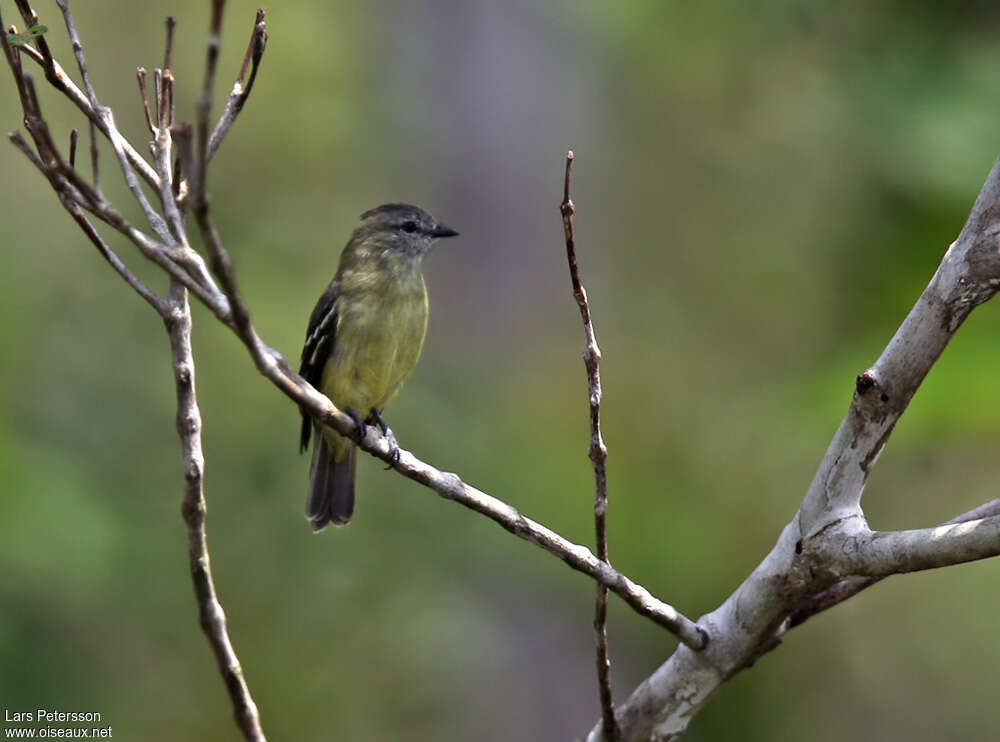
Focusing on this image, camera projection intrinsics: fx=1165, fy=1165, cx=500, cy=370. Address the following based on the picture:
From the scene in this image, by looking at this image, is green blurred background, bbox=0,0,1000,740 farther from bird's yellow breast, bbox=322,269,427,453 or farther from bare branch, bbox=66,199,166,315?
bare branch, bbox=66,199,166,315

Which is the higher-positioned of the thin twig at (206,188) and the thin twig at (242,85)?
the thin twig at (242,85)

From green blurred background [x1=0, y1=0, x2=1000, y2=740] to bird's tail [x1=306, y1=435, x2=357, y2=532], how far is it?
1187 mm

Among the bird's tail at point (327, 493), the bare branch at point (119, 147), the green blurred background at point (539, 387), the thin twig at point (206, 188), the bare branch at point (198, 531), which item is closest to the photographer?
the thin twig at point (206, 188)

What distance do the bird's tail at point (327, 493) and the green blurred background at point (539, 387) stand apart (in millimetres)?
1187

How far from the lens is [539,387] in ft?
26.7

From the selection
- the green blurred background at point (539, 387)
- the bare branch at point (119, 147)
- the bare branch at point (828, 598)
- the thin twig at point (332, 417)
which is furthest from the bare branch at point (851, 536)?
Answer: the green blurred background at point (539, 387)

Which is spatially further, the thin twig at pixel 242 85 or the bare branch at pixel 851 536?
the thin twig at pixel 242 85

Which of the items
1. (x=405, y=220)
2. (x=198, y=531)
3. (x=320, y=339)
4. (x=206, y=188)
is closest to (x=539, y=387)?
(x=405, y=220)

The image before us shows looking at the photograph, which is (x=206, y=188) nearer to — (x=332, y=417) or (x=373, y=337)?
(x=332, y=417)

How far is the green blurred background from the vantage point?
597 cm

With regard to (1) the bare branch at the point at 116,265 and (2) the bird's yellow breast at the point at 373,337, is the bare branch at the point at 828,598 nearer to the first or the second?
(1) the bare branch at the point at 116,265

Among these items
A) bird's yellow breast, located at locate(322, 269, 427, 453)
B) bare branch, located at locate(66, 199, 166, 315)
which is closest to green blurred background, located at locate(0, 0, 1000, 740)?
bird's yellow breast, located at locate(322, 269, 427, 453)

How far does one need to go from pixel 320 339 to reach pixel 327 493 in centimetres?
82

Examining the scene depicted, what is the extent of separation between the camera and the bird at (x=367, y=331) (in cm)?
496
